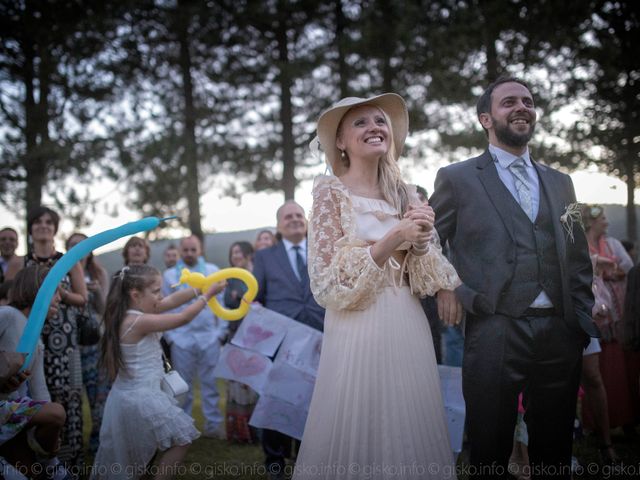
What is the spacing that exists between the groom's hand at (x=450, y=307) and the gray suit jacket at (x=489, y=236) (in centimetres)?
4

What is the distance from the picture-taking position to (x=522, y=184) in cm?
333

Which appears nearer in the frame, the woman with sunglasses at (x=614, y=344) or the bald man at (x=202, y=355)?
the woman with sunglasses at (x=614, y=344)

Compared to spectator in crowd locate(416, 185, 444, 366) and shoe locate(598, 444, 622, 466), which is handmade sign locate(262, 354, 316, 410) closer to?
spectator in crowd locate(416, 185, 444, 366)

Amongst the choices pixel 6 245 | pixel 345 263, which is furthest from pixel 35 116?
pixel 345 263

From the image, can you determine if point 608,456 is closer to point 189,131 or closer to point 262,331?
point 262,331

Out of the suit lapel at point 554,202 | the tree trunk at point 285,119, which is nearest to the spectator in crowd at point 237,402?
the suit lapel at point 554,202

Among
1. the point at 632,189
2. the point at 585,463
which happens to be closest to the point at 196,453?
the point at 585,463

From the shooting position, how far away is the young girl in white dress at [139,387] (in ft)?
13.0

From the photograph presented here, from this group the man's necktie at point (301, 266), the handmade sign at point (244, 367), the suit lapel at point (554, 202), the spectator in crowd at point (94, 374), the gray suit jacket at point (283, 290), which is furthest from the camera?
the spectator in crowd at point (94, 374)

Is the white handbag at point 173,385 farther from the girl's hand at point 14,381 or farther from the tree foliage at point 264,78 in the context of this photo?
Result: the tree foliage at point 264,78

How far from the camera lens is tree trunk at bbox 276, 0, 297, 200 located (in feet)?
41.7

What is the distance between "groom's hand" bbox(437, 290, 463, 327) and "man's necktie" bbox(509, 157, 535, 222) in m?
0.60

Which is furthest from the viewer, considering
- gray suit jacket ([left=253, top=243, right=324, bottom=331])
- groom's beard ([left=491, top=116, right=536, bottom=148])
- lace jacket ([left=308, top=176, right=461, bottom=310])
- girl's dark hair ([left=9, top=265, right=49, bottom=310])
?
gray suit jacket ([left=253, top=243, right=324, bottom=331])

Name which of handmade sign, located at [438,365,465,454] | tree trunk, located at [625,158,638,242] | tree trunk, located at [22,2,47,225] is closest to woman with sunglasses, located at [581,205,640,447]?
handmade sign, located at [438,365,465,454]
